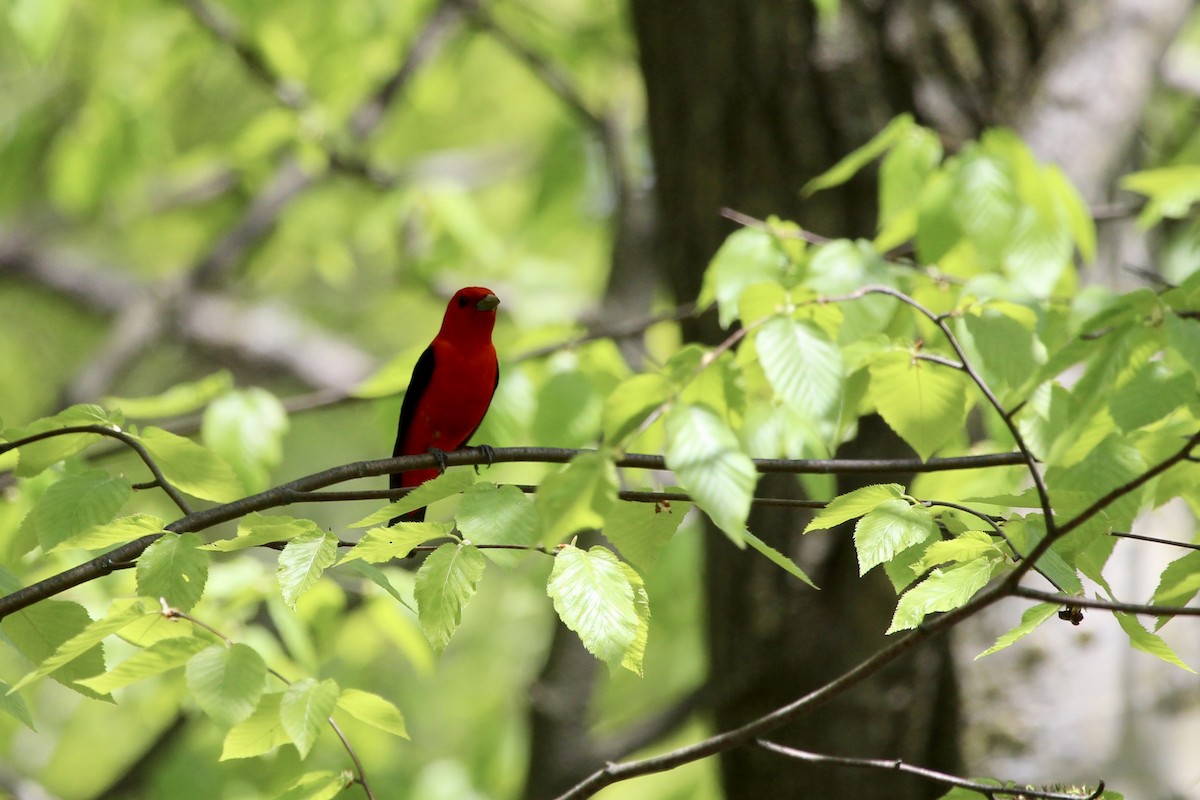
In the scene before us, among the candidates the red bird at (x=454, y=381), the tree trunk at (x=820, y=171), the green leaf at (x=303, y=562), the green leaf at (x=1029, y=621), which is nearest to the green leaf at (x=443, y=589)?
the green leaf at (x=303, y=562)

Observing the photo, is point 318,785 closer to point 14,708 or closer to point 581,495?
point 14,708

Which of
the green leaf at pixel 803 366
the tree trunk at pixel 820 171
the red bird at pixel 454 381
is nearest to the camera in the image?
the green leaf at pixel 803 366

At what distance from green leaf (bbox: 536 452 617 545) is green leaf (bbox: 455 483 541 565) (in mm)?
220

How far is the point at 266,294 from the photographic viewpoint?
424 inches

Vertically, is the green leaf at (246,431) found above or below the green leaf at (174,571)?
below

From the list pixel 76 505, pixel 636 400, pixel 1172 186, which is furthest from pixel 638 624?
pixel 1172 186

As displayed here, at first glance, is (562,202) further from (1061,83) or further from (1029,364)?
(1029,364)

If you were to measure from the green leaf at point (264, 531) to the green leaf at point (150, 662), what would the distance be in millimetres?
154

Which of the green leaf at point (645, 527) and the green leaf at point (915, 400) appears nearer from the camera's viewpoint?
the green leaf at point (645, 527)

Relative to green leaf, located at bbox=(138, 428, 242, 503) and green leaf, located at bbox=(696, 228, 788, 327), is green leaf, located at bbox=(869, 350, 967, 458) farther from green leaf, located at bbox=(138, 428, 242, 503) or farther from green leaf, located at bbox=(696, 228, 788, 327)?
green leaf, located at bbox=(138, 428, 242, 503)

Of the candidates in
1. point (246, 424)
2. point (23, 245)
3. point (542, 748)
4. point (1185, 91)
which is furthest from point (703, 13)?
point (23, 245)

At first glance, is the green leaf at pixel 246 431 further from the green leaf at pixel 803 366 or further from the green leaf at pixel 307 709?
the green leaf at pixel 803 366

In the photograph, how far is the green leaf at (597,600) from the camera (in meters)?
1.66

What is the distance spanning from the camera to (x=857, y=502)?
1.78 meters
